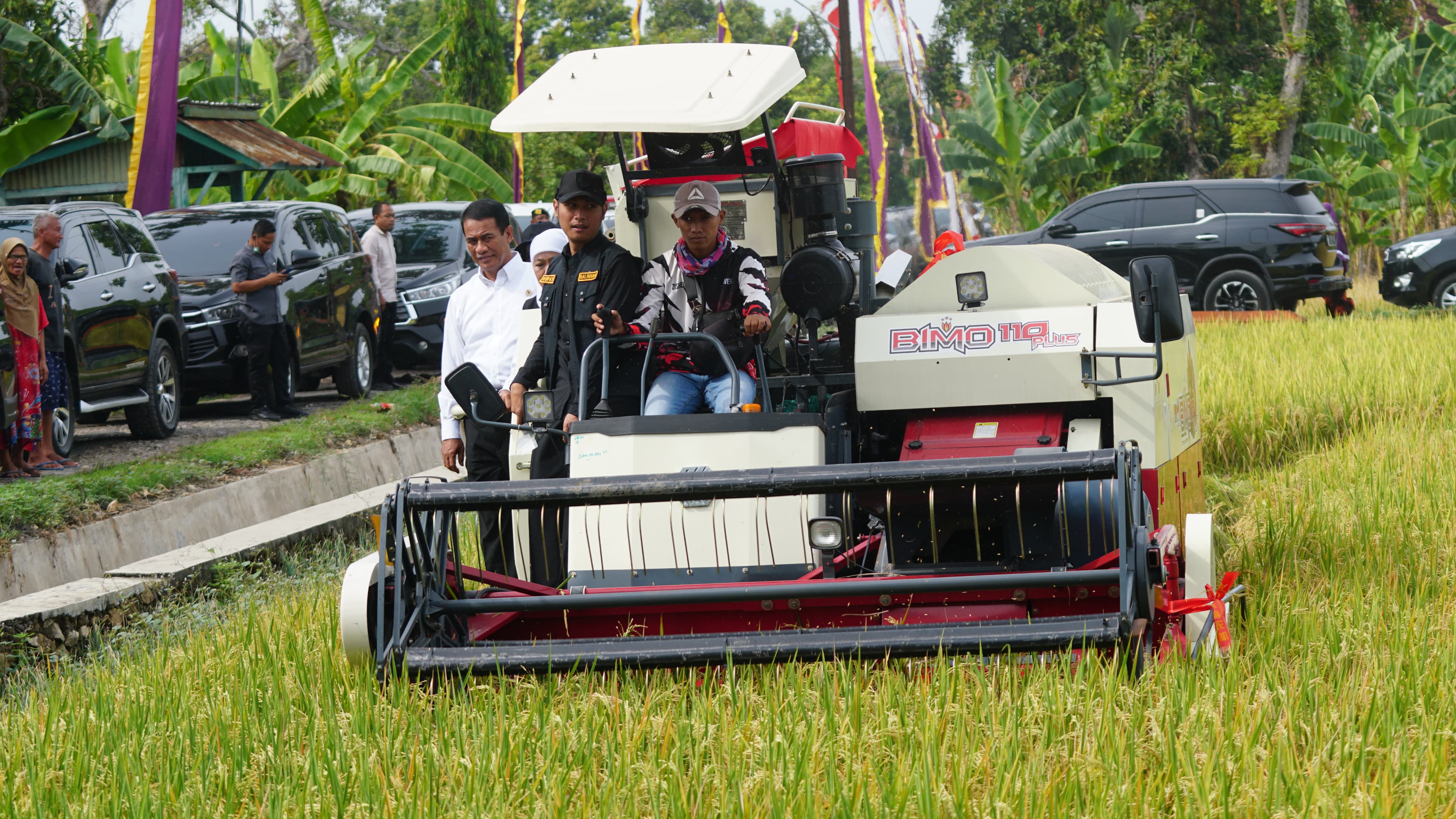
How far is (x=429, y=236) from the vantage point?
19.9 metres

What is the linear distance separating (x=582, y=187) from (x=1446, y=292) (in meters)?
16.9

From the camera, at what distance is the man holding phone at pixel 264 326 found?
14766mm

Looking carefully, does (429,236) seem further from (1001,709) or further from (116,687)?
(1001,709)

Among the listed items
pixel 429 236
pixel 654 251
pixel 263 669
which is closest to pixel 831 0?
pixel 429 236

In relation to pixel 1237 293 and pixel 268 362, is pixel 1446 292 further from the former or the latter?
pixel 268 362

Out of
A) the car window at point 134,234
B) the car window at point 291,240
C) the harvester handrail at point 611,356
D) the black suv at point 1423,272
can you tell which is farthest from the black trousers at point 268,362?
the black suv at point 1423,272

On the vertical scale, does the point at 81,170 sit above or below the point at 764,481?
above

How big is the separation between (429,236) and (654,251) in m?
11.7

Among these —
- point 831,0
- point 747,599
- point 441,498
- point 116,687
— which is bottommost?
point 116,687

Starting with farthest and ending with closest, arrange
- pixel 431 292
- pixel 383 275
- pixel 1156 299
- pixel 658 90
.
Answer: pixel 431 292, pixel 383 275, pixel 658 90, pixel 1156 299

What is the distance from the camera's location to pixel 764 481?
17.8 ft

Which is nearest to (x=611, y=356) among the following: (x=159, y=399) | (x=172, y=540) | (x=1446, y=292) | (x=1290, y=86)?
(x=172, y=540)

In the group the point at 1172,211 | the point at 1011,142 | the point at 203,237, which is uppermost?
the point at 1011,142

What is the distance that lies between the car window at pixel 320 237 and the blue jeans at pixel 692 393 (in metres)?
10.1
